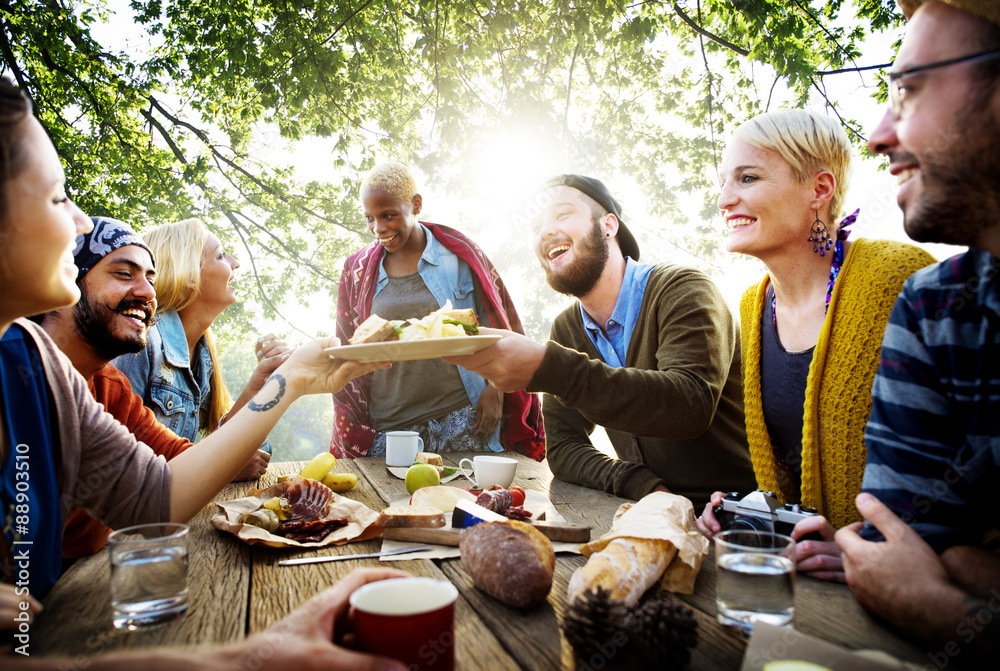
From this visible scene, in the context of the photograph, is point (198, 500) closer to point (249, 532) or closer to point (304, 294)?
point (249, 532)

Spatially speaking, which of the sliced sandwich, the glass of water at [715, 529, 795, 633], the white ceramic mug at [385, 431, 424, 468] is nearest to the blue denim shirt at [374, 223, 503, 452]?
the white ceramic mug at [385, 431, 424, 468]

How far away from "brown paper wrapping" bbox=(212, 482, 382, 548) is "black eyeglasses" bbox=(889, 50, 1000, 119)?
6.53 ft

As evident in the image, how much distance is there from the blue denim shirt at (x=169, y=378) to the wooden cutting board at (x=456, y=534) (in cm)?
179

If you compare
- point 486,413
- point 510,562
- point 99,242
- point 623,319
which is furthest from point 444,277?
point 510,562

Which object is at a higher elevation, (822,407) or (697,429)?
(822,407)

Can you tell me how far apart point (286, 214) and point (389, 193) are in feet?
20.9

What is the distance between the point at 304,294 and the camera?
10641 mm

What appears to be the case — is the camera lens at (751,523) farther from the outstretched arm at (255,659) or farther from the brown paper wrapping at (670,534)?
the outstretched arm at (255,659)

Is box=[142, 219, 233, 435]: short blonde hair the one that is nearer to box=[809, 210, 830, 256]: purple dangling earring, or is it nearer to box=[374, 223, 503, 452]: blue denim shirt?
box=[374, 223, 503, 452]: blue denim shirt

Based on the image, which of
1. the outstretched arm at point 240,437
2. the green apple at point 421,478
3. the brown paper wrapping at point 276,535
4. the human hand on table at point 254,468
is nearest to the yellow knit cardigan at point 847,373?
the green apple at point 421,478

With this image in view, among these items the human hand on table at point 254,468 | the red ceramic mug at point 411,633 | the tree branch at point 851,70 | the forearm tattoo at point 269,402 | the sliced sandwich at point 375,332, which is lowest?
the human hand on table at point 254,468

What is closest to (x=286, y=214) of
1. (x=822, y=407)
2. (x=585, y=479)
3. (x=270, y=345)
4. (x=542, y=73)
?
(x=542, y=73)

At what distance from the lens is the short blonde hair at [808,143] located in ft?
7.98

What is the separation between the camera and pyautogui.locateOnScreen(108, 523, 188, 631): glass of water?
124 centimetres
